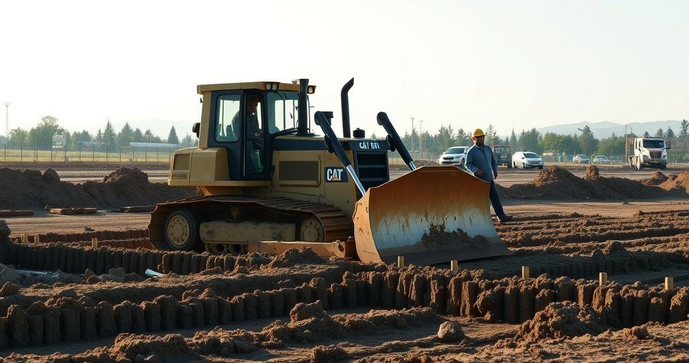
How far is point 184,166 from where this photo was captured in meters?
14.9

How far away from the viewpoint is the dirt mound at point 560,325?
7.98m

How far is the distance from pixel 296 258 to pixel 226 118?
3455mm

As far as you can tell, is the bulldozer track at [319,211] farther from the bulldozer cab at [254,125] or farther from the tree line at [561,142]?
the tree line at [561,142]

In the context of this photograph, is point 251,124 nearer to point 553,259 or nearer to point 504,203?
point 553,259

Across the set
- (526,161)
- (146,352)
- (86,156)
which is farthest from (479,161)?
(86,156)

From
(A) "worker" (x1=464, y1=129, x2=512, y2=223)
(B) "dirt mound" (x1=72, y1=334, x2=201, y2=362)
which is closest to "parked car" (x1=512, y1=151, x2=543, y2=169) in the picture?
(A) "worker" (x1=464, y1=129, x2=512, y2=223)

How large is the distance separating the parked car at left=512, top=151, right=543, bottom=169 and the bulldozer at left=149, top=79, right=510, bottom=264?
47.1 meters

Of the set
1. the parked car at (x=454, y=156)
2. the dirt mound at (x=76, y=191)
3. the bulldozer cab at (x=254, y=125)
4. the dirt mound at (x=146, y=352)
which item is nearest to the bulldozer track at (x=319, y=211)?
the bulldozer cab at (x=254, y=125)

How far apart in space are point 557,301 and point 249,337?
3224 millimetres

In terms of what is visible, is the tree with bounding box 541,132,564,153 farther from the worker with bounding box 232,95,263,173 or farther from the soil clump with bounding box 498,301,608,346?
the soil clump with bounding box 498,301,608,346

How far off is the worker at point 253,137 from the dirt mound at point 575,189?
1767 cm

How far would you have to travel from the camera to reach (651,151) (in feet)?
189

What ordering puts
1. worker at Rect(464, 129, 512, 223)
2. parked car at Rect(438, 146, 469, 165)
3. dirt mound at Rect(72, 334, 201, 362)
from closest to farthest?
dirt mound at Rect(72, 334, 201, 362) < worker at Rect(464, 129, 512, 223) < parked car at Rect(438, 146, 469, 165)

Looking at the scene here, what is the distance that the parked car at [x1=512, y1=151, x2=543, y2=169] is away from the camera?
60.3m
